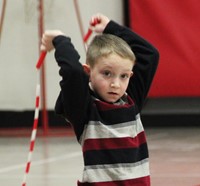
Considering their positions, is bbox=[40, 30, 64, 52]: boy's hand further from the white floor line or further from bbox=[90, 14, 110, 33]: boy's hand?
the white floor line

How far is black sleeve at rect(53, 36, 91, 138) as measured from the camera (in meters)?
1.85

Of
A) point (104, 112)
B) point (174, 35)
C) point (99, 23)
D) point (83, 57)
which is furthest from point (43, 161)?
point (104, 112)

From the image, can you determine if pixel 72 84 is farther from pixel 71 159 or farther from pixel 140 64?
pixel 71 159

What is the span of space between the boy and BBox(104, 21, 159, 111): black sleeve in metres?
0.13

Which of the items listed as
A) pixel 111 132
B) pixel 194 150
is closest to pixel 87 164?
pixel 111 132

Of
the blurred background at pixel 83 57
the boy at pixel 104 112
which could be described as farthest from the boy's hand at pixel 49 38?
the blurred background at pixel 83 57

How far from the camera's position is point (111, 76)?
1940mm

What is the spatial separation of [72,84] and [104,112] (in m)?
0.16

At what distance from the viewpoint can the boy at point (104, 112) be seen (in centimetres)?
190

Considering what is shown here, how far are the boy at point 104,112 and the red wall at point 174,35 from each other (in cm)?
379

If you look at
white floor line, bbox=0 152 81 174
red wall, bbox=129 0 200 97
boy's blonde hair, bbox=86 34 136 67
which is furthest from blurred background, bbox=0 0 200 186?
boy's blonde hair, bbox=86 34 136 67

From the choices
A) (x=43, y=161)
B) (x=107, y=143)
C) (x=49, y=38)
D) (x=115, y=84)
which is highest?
(x=49, y=38)

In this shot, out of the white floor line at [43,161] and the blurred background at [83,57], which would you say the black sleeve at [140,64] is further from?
the blurred background at [83,57]

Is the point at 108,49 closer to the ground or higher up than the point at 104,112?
higher up
